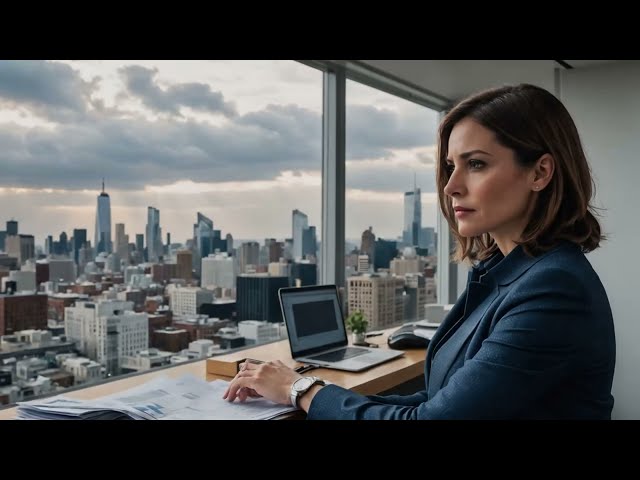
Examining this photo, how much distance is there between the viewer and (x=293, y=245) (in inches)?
116

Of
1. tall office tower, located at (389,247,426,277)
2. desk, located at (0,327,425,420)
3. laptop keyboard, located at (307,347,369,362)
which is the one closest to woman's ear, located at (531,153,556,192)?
desk, located at (0,327,425,420)

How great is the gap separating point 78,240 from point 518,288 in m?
1.54

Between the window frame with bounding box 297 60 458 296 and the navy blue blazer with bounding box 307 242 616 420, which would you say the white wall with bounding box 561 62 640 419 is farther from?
the navy blue blazer with bounding box 307 242 616 420

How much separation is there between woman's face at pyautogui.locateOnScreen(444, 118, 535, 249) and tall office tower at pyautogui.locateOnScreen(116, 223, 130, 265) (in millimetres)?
1401

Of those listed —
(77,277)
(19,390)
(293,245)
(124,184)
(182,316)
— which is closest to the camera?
(19,390)

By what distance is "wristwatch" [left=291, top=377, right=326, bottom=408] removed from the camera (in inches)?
48.8

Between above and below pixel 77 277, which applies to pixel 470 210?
above

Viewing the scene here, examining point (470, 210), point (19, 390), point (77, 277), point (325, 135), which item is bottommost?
point (19, 390)

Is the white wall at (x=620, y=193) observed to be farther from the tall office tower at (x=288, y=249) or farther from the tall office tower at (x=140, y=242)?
the tall office tower at (x=140, y=242)

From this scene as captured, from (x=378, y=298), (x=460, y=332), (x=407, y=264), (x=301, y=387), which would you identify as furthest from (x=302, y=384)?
(x=407, y=264)
